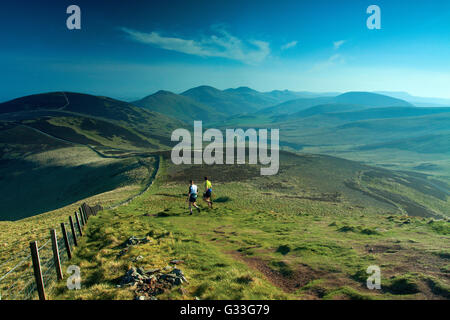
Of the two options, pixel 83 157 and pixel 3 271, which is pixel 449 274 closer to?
pixel 3 271

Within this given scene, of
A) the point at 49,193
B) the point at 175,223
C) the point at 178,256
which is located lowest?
the point at 49,193

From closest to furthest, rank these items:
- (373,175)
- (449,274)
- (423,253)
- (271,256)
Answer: (449,274)
(423,253)
(271,256)
(373,175)

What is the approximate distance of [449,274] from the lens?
1100 centimetres

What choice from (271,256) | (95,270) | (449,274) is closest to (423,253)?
(449,274)

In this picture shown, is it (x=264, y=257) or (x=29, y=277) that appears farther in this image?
(x=264, y=257)

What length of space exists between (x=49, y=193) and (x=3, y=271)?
68981mm

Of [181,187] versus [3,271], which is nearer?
[3,271]

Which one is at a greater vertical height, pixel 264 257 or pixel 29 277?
pixel 29 277

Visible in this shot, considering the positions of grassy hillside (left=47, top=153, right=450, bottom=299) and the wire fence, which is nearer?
grassy hillside (left=47, top=153, right=450, bottom=299)

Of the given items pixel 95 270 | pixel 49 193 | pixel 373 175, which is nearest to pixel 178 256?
pixel 95 270

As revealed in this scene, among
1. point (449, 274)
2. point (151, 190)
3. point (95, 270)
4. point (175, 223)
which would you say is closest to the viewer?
point (449, 274)

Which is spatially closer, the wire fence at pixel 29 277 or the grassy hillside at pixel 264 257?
the grassy hillside at pixel 264 257
